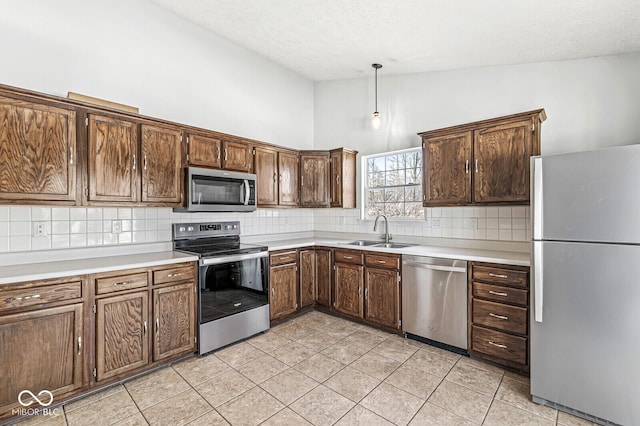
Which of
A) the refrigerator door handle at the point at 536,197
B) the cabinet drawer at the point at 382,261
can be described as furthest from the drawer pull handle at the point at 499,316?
the cabinet drawer at the point at 382,261

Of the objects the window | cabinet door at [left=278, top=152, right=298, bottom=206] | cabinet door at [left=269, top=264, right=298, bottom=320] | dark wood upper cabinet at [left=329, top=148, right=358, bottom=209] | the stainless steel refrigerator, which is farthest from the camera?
dark wood upper cabinet at [left=329, top=148, right=358, bottom=209]

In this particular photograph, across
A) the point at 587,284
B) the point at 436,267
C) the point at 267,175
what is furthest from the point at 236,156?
the point at 587,284

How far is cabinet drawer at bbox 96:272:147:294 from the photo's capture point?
236cm

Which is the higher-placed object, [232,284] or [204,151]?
[204,151]

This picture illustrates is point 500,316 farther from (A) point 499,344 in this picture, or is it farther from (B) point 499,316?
(A) point 499,344

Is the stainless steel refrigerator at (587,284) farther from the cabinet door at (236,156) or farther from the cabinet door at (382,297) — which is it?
the cabinet door at (236,156)

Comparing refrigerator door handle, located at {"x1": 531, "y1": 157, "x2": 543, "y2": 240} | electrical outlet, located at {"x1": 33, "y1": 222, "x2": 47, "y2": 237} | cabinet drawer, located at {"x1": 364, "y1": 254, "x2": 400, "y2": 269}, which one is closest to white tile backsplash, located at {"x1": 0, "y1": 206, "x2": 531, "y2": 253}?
electrical outlet, located at {"x1": 33, "y1": 222, "x2": 47, "y2": 237}

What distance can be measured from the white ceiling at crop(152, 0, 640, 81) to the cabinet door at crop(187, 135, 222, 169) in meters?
1.32

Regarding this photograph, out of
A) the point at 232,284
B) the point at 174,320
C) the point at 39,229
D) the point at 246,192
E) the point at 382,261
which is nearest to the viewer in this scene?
the point at 39,229

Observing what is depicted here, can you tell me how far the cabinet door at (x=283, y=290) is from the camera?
3.68 m

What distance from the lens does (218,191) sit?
3400 millimetres

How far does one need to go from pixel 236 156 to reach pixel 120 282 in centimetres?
182

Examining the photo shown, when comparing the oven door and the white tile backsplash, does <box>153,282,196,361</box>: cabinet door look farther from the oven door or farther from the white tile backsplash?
the white tile backsplash

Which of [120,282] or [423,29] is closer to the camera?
[120,282]
